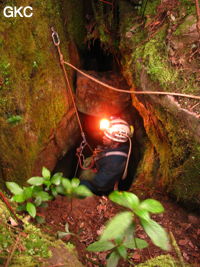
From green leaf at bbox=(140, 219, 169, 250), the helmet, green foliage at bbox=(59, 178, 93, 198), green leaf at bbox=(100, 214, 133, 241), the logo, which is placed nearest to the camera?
green leaf at bbox=(100, 214, 133, 241)

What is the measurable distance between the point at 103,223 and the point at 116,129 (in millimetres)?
2003

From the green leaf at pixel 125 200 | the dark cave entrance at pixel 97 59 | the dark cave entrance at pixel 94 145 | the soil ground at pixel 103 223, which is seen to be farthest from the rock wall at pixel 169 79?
the green leaf at pixel 125 200

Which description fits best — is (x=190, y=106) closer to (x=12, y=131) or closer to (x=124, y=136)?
(x=124, y=136)

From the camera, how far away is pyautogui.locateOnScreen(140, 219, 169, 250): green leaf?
1.46 meters

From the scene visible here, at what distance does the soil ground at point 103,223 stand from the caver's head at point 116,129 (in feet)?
3.99

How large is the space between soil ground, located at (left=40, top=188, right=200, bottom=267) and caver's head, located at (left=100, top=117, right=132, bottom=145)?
3.99 feet

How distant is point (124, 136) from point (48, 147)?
169 cm

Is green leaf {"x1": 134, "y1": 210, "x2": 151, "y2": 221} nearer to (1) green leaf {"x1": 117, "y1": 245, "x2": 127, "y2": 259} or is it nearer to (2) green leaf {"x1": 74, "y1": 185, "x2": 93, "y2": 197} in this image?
(1) green leaf {"x1": 117, "y1": 245, "x2": 127, "y2": 259}

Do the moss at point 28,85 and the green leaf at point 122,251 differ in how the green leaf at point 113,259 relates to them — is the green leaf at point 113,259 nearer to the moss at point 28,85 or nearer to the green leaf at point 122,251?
the green leaf at point 122,251

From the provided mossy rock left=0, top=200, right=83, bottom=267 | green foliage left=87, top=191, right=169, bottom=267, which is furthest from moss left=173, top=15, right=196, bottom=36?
mossy rock left=0, top=200, right=83, bottom=267

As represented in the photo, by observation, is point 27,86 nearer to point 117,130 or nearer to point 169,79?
point 117,130

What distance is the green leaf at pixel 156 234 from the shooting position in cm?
146

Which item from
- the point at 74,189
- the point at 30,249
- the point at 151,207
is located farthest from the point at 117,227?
the point at 30,249

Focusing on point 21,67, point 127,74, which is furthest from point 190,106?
point 21,67
